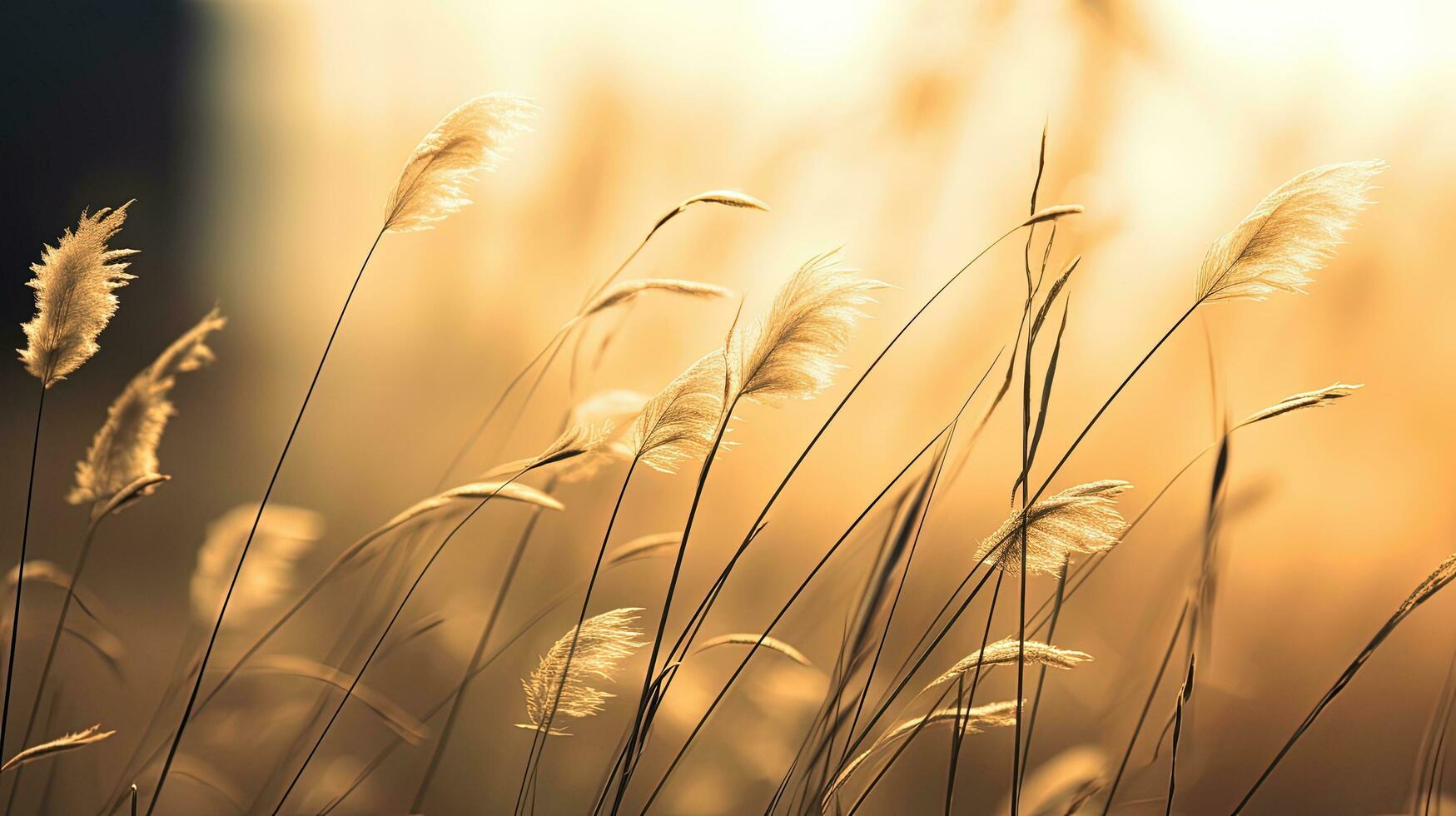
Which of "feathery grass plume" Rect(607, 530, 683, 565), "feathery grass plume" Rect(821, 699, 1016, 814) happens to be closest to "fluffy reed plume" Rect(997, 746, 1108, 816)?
"feathery grass plume" Rect(821, 699, 1016, 814)

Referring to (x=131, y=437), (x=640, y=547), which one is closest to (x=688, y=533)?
(x=640, y=547)

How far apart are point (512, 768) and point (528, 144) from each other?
1.01 metres

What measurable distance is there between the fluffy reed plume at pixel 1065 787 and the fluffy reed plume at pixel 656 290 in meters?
0.65

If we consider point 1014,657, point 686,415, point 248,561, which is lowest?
point 248,561

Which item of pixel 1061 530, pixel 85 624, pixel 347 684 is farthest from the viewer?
pixel 85 624

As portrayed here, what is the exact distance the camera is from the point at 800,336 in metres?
0.56

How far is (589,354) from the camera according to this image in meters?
1.17

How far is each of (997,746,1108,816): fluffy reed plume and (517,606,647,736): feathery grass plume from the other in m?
0.52

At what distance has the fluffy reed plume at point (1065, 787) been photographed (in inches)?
32.2

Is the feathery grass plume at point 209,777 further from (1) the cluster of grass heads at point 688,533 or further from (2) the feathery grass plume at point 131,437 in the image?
(2) the feathery grass plume at point 131,437

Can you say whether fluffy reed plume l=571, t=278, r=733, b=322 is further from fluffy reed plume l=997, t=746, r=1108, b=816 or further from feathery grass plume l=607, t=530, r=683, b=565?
fluffy reed plume l=997, t=746, r=1108, b=816

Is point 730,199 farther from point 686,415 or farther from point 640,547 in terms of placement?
point 640,547

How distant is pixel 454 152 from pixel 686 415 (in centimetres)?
32

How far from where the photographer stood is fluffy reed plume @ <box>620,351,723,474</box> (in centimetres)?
59
